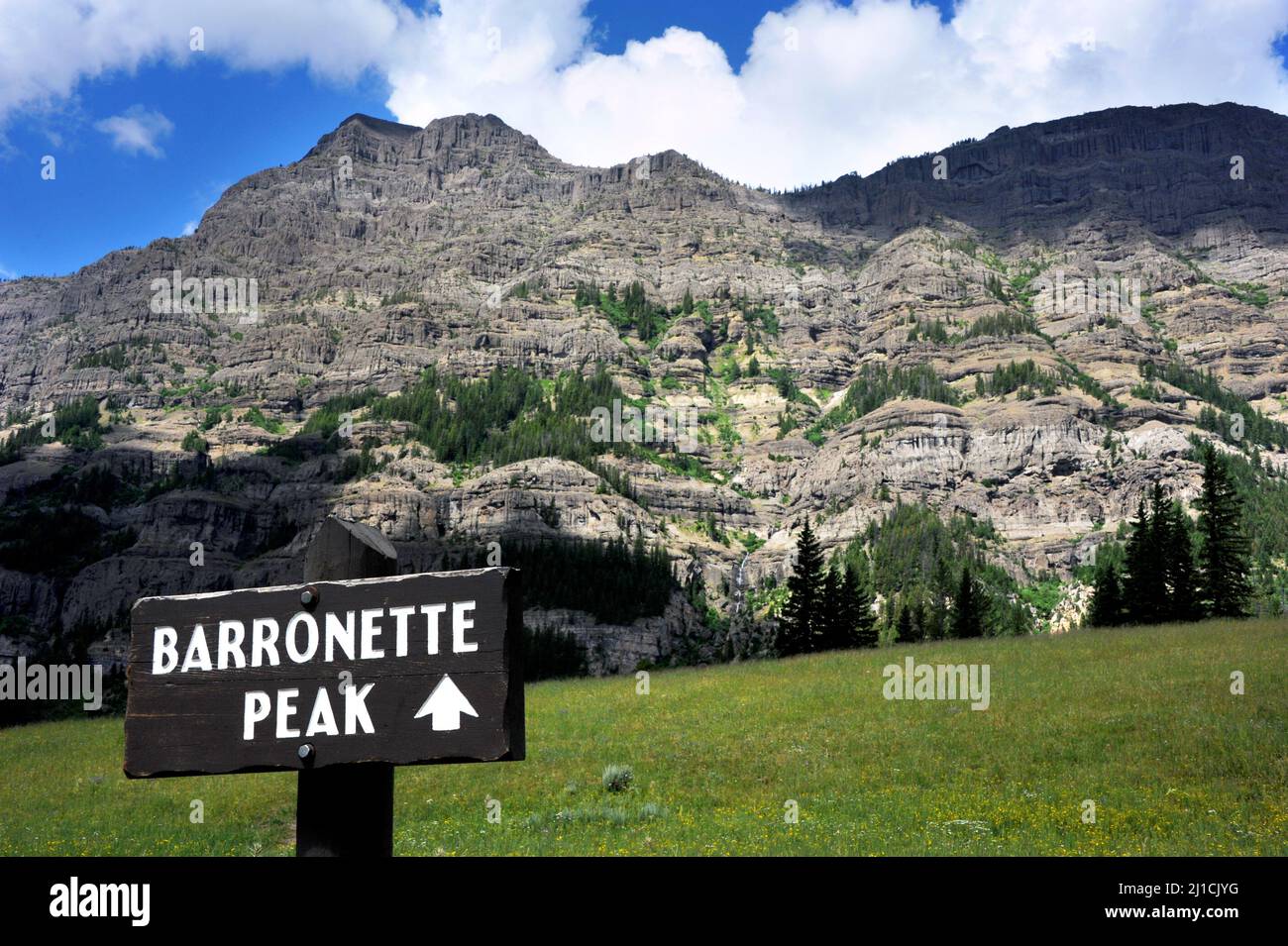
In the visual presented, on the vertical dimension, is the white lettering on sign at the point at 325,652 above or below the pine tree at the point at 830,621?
above

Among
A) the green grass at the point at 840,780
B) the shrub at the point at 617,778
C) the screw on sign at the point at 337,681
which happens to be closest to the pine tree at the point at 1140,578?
the green grass at the point at 840,780

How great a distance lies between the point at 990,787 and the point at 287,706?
1978 cm

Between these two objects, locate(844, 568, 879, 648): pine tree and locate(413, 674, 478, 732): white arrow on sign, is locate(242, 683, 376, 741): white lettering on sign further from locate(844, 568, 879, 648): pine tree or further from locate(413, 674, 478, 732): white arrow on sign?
locate(844, 568, 879, 648): pine tree

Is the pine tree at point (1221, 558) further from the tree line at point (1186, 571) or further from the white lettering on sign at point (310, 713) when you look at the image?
the white lettering on sign at point (310, 713)

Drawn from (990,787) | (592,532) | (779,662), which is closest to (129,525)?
(592,532)

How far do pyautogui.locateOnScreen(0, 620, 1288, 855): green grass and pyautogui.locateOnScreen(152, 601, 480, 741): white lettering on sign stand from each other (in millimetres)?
12440

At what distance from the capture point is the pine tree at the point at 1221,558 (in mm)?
70875

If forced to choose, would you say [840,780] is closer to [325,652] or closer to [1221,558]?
[325,652]

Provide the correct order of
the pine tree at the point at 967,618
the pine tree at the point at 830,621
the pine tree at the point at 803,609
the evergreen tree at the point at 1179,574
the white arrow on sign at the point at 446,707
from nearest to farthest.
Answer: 1. the white arrow on sign at the point at 446,707
2. the evergreen tree at the point at 1179,574
3. the pine tree at the point at 830,621
4. the pine tree at the point at 803,609
5. the pine tree at the point at 967,618

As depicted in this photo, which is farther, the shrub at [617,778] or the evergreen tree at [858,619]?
the evergreen tree at [858,619]

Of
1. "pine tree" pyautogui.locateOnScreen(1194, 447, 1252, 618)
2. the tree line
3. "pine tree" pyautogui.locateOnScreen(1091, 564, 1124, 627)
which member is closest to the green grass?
the tree line

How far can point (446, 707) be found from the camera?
511 centimetres

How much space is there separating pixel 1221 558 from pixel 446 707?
80234 millimetres

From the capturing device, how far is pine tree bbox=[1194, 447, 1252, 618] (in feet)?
233
